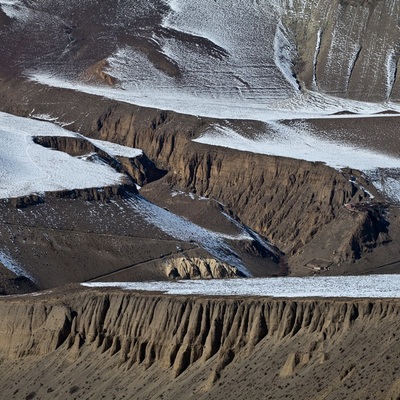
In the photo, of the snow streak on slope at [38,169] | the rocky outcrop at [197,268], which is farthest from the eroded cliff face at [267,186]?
the snow streak on slope at [38,169]

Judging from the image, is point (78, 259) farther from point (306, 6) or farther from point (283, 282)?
point (306, 6)

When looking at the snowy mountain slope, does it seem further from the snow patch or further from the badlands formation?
the snow patch

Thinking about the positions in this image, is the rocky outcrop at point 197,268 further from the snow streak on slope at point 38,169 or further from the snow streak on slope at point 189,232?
the snow streak on slope at point 38,169

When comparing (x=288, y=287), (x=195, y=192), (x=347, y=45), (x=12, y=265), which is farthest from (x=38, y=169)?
(x=347, y=45)

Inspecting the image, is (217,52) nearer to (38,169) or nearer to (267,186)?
(267,186)

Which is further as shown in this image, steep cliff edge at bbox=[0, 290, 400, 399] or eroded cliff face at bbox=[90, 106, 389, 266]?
eroded cliff face at bbox=[90, 106, 389, 266]

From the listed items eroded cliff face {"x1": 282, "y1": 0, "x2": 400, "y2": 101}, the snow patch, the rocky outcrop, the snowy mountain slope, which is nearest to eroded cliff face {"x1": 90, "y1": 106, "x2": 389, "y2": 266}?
the rocky outcrop

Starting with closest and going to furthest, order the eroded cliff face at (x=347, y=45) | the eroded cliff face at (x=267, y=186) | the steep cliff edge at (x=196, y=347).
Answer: the steep cliff edge at (x=196, y=347), the eroded cliff face at (x=267, y=186), the eroded cliff face at (x=347, y=45)
